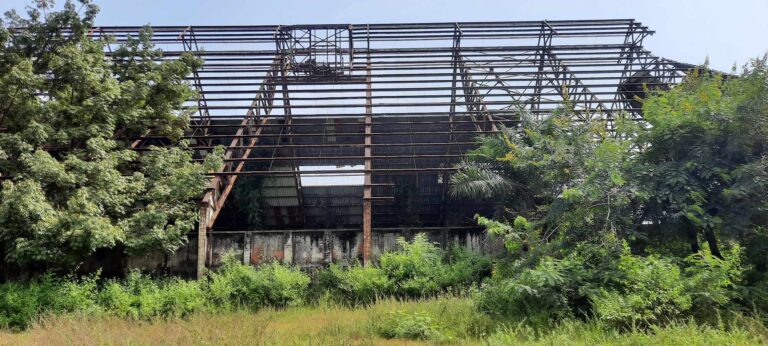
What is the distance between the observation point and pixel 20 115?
12.3m

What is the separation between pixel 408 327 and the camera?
26.9 feet

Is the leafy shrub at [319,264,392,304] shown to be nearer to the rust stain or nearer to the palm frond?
the rust stain

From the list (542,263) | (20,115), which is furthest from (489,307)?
(20,115)

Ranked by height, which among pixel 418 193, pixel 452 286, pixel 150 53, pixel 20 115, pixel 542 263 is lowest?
pixel 452 286

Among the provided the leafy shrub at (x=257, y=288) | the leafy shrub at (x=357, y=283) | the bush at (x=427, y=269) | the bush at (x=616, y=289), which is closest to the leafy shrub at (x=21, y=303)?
the leafy shrub at (x=257, y=288)

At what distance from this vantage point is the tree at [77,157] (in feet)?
35.9

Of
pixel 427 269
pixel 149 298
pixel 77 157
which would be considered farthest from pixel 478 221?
pixel 77 157

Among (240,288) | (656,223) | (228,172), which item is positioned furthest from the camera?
(228,172)

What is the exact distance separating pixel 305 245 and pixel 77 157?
6160 millimetres

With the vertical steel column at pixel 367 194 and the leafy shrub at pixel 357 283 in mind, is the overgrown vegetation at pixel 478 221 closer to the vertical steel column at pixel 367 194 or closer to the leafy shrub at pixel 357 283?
the leafy shrub at pixel 357 283

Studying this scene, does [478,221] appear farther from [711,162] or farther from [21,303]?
[21,303]

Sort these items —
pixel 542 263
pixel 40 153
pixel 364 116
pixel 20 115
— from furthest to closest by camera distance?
pixel 364 116 < pixel 20 115 < pixel 40 153 < pixel 542 263

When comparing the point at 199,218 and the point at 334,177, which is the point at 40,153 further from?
the point at 334,177

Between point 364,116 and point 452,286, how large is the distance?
8016 mm
